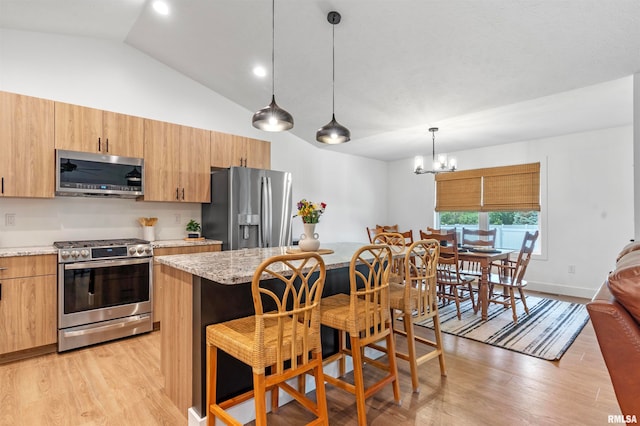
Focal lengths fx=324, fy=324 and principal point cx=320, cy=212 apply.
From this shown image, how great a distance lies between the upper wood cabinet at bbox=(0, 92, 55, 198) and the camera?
9.17 feet

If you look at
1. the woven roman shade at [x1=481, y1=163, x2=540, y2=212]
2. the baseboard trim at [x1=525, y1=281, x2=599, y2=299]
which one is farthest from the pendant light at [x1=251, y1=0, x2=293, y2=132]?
the baseboard trim at [x1=525, y1=281, x2=599, y2=299]

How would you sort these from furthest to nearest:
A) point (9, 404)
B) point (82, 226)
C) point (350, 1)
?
point (82, 226) → point (350, 1) → point (9, 404)

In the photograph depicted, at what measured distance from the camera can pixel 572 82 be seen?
3121 mm

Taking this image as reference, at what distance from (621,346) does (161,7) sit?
3913 mm

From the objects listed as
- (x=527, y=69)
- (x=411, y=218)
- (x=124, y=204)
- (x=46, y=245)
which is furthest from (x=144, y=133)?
(x=411, y=218)

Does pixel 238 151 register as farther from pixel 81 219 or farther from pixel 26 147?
pixel 26 147

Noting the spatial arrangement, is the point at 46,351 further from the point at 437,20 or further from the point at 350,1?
the point at 437,20

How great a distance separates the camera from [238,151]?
431 cm

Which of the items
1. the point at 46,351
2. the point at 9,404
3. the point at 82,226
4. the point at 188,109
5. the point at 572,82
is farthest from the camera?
the point at 188,109

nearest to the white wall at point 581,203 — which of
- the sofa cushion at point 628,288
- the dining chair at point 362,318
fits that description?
the dining chair at point 362,318

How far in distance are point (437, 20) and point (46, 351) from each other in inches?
172

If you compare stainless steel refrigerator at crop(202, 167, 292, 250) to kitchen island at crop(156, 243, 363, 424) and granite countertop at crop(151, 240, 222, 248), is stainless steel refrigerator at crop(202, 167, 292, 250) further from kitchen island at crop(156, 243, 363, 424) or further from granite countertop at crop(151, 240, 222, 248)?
kitchen island at crop(156, 243, 363, 424)

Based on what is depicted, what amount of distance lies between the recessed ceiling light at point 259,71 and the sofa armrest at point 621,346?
364cm

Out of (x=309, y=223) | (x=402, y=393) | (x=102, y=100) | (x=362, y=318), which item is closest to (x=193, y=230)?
(x=102, y=100)
